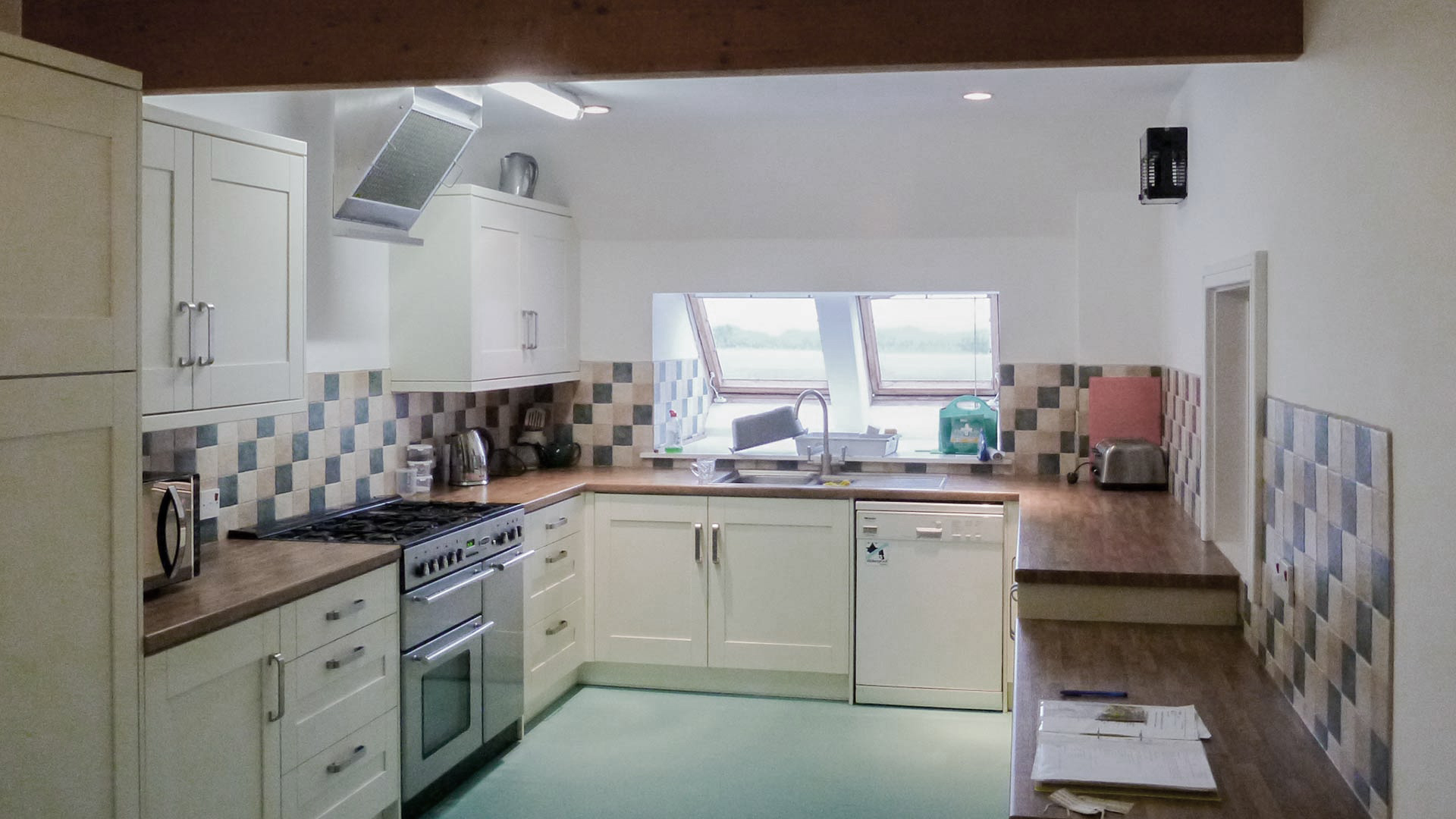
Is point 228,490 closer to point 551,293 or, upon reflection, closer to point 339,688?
point 339,688

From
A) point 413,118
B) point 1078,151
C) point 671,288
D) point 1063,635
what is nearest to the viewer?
point 1063,635

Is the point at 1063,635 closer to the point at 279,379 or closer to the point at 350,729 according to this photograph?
the point at 350,729

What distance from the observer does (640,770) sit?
415 cm

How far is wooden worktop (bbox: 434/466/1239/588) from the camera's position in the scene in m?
3.14

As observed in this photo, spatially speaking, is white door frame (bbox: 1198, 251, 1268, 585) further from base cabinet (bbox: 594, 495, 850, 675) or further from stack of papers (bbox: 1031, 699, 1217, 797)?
base cabinet (bbox: 594, 495, 850, 675)

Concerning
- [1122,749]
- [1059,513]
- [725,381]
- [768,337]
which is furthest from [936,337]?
[1122,749]

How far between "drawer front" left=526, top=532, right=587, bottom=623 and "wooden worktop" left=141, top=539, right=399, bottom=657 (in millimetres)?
1054

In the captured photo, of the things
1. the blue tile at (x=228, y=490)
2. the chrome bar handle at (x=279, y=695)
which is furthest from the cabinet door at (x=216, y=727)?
the blue tile at (x=228, y=490)

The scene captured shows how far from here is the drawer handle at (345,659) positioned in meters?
3.21

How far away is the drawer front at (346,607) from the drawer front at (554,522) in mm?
1005

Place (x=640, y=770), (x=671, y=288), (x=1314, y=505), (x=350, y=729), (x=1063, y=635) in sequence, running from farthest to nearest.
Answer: (x=671, y=288) → (x=640, y=770) → (x=350, y=729) → (x=1063, y=635) → (x=1314, y=505)

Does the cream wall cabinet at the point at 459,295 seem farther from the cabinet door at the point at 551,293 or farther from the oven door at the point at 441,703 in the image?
the oven door at the point at 441,703

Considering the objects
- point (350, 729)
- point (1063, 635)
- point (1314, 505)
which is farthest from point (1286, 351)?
point (350, 729)

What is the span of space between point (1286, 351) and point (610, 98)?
2.74m
